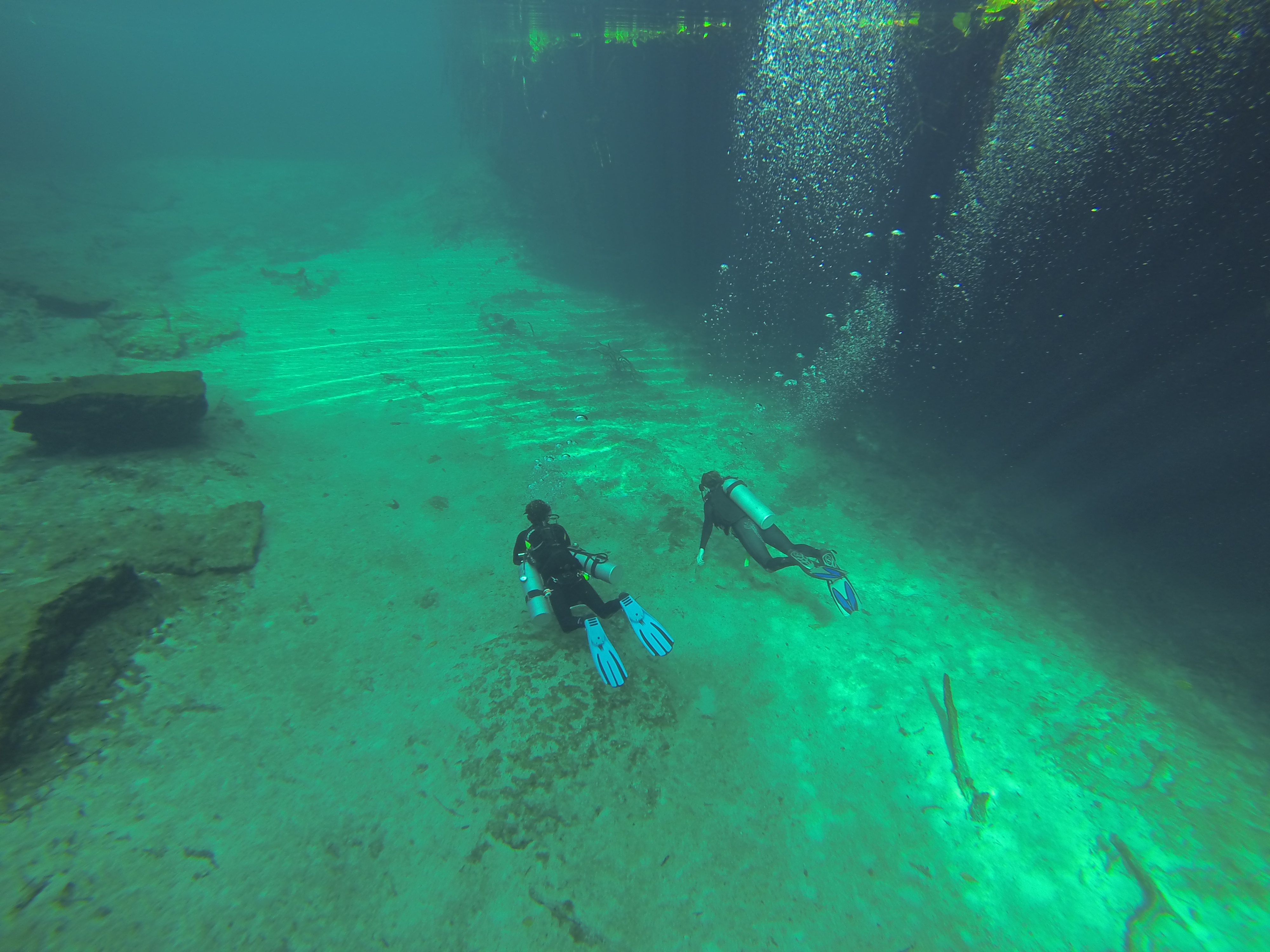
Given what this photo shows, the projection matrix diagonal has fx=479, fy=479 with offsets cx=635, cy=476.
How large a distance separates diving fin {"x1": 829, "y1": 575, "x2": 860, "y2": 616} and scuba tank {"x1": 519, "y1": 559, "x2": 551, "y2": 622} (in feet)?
9.86

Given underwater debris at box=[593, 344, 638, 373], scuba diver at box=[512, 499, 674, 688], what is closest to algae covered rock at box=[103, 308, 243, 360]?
underwater debris at box=[593, 344, 638, 373]

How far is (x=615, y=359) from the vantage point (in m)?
11.0

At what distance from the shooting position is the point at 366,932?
2531 mm

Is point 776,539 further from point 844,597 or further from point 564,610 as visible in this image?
point 564,610

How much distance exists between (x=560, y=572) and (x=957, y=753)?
11.6 ft

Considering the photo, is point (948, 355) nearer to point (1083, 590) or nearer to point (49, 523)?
point (1083, 590)

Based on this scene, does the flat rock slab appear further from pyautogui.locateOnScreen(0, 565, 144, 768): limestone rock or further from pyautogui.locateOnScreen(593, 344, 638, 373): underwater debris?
pyautogui.locateOnScreen(593, 344, 638, 373): underwater debris

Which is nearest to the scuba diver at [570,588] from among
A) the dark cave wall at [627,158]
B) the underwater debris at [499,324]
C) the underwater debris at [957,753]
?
the underwater debris at [957,753]

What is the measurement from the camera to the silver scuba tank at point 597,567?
184 inches

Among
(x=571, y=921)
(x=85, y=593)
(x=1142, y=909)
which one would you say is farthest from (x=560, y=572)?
(x=1142, y=909)

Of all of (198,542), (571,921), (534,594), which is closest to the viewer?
(571,921)

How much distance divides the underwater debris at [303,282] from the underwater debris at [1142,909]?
17395 millimetres

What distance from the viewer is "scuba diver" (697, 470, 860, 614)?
5137 mm

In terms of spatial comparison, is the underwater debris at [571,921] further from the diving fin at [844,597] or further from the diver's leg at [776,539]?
the diver's leg at [776,539]
